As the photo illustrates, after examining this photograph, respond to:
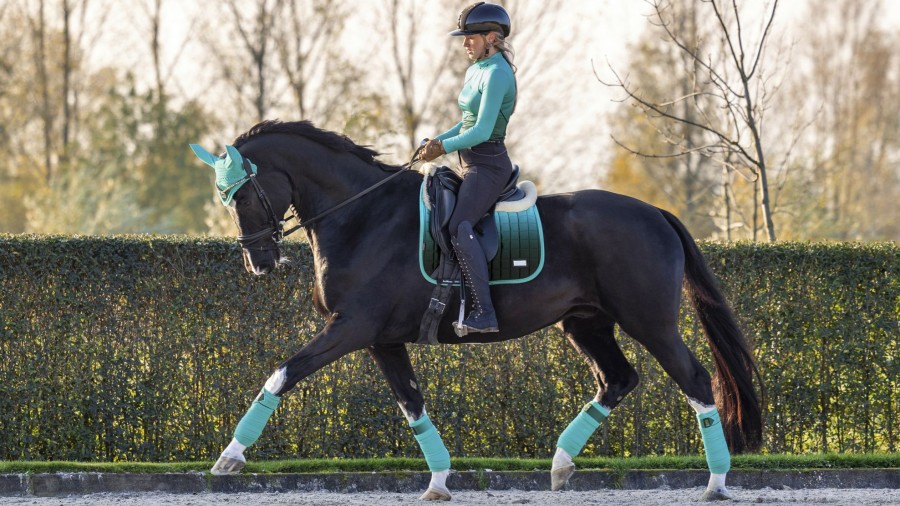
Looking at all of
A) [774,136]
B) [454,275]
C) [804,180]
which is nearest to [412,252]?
[454,275]

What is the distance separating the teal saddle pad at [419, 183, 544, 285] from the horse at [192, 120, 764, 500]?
2.3 inches

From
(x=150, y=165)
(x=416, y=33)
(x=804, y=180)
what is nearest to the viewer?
(x=804, y=180)

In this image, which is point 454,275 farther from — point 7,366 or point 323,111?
point 323,111

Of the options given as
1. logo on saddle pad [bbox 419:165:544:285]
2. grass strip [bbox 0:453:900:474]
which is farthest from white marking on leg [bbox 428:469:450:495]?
logo on saddle pad [bbox 419:165:544:285]

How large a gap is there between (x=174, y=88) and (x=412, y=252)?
26.7 metres

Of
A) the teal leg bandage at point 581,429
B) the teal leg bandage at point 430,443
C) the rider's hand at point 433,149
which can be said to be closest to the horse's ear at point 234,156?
the rider's hand at point 433,149

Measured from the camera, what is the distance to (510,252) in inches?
265

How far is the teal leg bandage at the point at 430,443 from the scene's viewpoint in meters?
6.99

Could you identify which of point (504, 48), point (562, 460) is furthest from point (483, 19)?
point (562, 460)

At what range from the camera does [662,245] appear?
6.91 metres

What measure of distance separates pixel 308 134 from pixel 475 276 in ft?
4.44

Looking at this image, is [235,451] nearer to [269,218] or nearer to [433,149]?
[269,218]

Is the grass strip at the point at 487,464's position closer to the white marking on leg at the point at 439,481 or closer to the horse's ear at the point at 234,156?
the white marking on leg at the point at 439,481

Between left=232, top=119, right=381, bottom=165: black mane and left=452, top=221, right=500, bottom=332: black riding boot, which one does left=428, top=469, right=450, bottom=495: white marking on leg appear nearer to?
left=452, top=221, right=500, bottom=332: black riding boot
